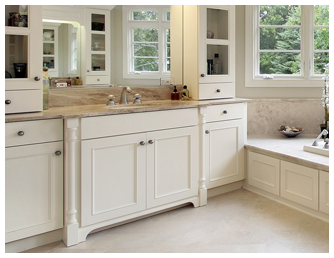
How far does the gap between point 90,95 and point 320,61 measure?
260 cm

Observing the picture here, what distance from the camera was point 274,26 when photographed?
385 centimetres

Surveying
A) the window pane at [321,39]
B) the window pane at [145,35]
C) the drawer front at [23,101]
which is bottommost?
the drawer front at [23,101]

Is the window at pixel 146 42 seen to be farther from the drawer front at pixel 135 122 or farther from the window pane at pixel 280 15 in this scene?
the window pane at pixel 280 15

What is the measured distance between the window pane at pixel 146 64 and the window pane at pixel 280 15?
1.49m

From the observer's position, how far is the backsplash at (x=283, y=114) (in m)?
3.83

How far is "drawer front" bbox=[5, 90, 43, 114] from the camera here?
7.07 feet

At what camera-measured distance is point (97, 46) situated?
2.83m

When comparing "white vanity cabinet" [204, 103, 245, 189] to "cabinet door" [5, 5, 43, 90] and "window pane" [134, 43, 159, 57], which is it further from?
"cabinet door" [5, 5, 43, 90]

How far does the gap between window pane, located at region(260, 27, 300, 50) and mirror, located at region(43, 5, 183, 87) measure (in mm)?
1181

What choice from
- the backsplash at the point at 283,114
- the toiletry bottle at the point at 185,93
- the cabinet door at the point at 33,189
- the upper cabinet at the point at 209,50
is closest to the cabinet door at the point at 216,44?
the upper cabinet at the point at 209,50

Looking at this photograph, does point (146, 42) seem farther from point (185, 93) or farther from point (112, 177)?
point (112, 177)

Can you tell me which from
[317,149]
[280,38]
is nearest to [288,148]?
[317,149]

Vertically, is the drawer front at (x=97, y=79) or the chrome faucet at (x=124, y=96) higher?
the drawer front at (x=97, y=79)
